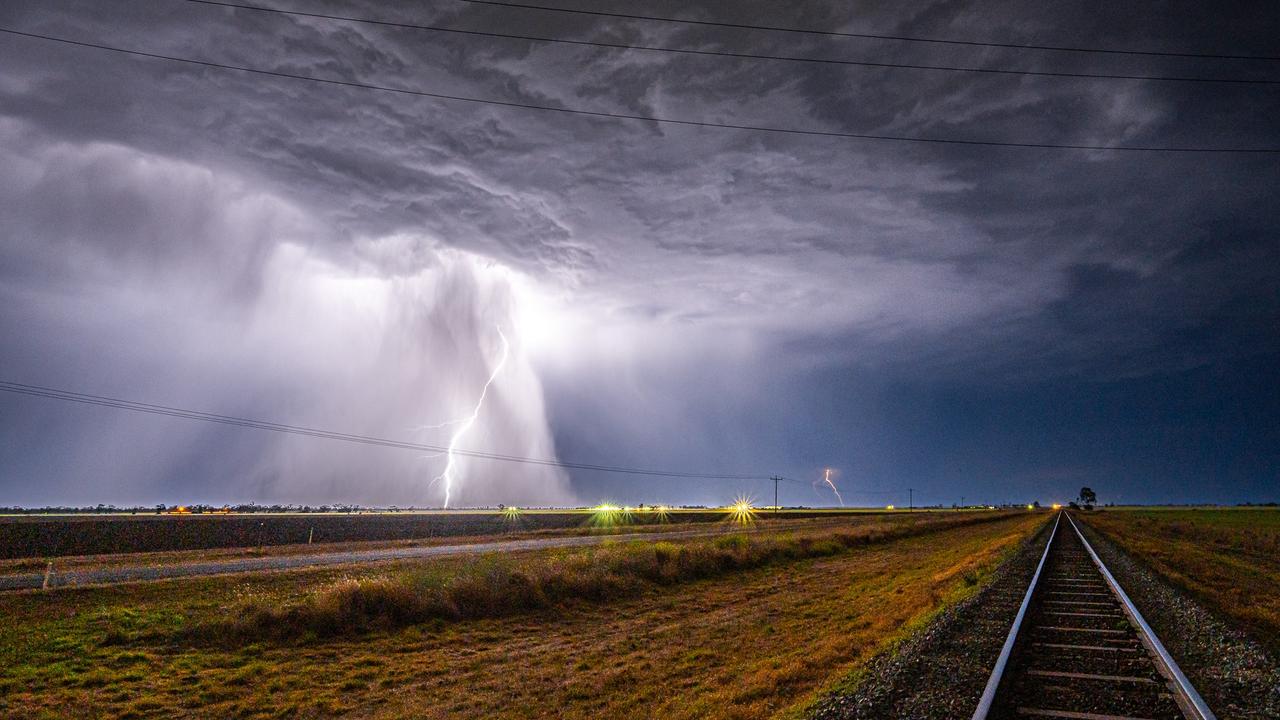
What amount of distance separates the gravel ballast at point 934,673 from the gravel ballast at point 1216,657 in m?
2.73

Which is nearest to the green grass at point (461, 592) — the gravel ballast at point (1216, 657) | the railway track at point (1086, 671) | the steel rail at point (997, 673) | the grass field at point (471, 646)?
the grass field at point (471, 646)

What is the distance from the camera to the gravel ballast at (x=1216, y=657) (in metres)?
8.48

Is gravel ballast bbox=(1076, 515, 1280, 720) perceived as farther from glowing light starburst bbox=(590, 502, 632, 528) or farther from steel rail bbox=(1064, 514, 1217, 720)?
glowing light starburst bbox=(590, 502, 632, 528)

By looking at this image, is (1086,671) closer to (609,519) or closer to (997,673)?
(997,673)

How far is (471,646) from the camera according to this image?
16844 millimetres

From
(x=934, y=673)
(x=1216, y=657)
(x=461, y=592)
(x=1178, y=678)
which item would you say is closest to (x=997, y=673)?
(x=934, y=673)

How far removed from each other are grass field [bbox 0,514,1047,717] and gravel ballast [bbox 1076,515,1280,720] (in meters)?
4.84

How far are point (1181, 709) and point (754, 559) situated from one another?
27114 millimetres

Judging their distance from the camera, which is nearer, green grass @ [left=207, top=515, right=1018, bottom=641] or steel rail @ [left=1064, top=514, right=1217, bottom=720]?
steel rail @ [left=1064, top=514, right=1217, bottom=720]

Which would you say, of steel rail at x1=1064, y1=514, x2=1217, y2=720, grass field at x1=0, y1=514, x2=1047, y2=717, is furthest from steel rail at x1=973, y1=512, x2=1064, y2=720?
grass field at x1=0, y1=514, x2=1047, y2=717

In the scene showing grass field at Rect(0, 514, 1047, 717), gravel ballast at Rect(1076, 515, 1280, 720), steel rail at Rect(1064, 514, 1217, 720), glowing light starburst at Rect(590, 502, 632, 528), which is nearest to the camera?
steel rail at Rect(1064, 514, 1217, 720)

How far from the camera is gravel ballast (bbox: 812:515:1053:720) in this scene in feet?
27.5

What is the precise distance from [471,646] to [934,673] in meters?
12.0

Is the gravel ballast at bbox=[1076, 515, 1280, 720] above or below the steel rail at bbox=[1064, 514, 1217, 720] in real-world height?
below
